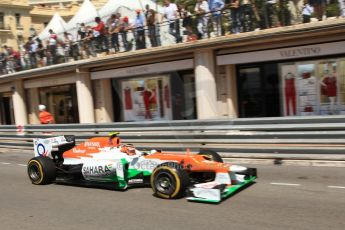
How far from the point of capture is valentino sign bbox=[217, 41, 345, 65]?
41.5ft

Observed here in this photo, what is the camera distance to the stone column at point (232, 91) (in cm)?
1545

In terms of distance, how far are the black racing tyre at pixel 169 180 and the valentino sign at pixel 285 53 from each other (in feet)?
25.6

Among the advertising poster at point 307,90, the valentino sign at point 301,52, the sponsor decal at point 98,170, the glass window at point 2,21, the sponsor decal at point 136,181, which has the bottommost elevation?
the sponsor decal at point 136,181

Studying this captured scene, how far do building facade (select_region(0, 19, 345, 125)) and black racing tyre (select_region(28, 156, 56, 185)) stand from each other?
7.46 metres

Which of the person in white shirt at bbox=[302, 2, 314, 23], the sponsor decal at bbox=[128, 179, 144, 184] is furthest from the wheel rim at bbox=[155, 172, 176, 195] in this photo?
the person in white shirt at bbox=[302, 2, 314, 23]

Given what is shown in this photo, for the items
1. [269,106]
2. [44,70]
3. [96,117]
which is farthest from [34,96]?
[269,106]

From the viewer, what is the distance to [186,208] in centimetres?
640

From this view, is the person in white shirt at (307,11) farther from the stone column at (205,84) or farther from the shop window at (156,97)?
the shop window at (156,97)

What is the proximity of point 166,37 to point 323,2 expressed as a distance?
575 cm

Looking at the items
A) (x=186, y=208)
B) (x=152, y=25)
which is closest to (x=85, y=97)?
(x=152, y=25)

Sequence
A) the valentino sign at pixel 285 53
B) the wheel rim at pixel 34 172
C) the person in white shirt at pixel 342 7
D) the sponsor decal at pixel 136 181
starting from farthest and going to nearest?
the valentino sign at pixel 285 53
the person in white shirt at pixel 342 7
the wheel rim at pixel 34 172
the sponsor decal at pixel 136 181

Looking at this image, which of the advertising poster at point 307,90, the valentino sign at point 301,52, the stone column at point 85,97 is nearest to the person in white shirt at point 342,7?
the valentino sign at point 301,52

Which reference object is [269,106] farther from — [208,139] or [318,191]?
[318,191]

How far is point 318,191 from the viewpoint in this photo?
7.06 metres
